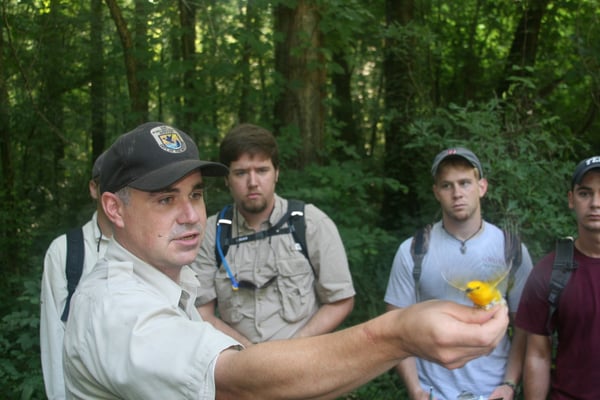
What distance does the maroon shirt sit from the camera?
2.62m

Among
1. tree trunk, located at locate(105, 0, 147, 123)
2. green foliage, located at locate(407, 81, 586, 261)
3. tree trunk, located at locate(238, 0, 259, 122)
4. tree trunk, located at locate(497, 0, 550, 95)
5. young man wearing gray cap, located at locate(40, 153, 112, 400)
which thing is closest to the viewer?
young man wearing gray cap, located at locate(40, 153, 112, 400)

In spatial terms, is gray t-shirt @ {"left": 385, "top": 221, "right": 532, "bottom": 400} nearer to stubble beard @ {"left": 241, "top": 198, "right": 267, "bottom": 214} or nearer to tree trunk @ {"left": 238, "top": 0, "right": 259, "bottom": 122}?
stubble beard @ {"left": 241, "top": 198, "right": 267, "bottom": 214}

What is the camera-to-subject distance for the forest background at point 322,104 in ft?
16.5

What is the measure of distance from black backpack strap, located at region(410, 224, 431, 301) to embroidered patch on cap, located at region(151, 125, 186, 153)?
1781 millimetres

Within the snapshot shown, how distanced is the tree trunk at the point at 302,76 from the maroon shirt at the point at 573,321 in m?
4.07

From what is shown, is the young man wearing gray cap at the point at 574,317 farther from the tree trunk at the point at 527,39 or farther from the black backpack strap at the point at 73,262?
the tree trunk at the point at 527,39

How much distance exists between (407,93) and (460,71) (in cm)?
353

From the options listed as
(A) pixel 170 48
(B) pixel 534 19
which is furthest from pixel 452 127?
(A) pixel 170 48

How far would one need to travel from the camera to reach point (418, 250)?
3098mm

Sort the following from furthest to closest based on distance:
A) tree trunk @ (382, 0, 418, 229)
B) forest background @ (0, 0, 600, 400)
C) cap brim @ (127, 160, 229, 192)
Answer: tree trunk @ (382, 0, 418, 229) → forest background @ (0, 0, 600, 400) → cap brim @ (127, 160, 229, 192)

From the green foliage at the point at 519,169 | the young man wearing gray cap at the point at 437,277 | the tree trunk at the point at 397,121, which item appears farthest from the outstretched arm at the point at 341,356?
the tree trunk at the point at 397,121

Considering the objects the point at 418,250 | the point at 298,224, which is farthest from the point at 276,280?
the point at 418,250

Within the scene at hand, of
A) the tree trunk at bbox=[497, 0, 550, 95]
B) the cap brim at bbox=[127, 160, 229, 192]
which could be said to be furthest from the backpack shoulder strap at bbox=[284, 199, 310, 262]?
the tree trunk at bbox=[497, 0, 550, 95]

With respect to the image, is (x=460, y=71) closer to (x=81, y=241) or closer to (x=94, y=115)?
(x=94, y=115)
